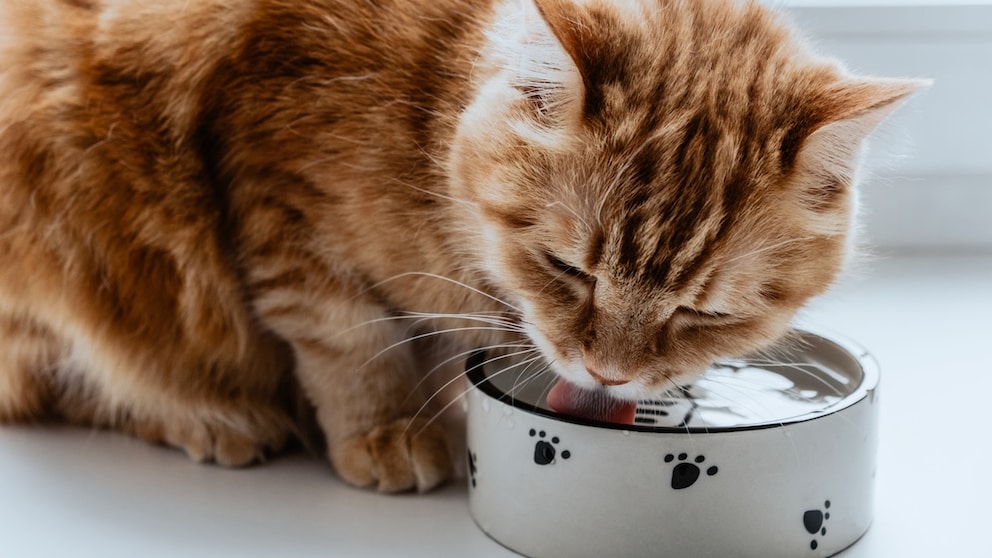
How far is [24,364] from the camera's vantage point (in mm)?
A: 1578

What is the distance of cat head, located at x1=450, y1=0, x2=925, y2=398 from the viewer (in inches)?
44.8

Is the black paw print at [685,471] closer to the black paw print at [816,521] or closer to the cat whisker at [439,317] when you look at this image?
the black paw print at [816,521]

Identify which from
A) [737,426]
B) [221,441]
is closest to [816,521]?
[737,426]

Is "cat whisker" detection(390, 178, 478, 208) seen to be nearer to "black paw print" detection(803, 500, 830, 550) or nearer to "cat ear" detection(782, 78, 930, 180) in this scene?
"cat ear" detection(782, 78, 930, 180)

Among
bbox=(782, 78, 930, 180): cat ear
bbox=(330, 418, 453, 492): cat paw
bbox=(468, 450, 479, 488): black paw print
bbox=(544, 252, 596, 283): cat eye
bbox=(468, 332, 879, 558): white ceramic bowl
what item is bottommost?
bbox=(330, 418, 453, 492): cat paw

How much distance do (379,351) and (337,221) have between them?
7.5 inches

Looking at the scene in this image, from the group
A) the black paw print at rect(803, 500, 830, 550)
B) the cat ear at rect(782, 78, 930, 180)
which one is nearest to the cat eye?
the cat ear at rect(782, 78, 930, 180)

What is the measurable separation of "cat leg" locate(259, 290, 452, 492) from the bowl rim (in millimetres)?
123

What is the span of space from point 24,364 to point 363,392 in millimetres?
497

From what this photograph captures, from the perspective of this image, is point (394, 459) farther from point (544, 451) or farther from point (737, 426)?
point (737, 426)

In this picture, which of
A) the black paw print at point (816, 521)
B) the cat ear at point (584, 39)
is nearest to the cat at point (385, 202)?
the cat ear at point (584, 39)

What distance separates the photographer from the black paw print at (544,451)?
47.9 inches

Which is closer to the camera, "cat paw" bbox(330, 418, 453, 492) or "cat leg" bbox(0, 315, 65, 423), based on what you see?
"cat paw" bbox(330, 418, 453, 492)

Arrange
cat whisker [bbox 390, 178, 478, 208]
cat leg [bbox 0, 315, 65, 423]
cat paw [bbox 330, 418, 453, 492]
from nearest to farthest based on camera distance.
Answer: cat whisker [bbox 390, 178, 478, 208] < cat paw [bbox 330, 418, 453, 492] < cat leg [bbox 0, 315, 65, 423]
